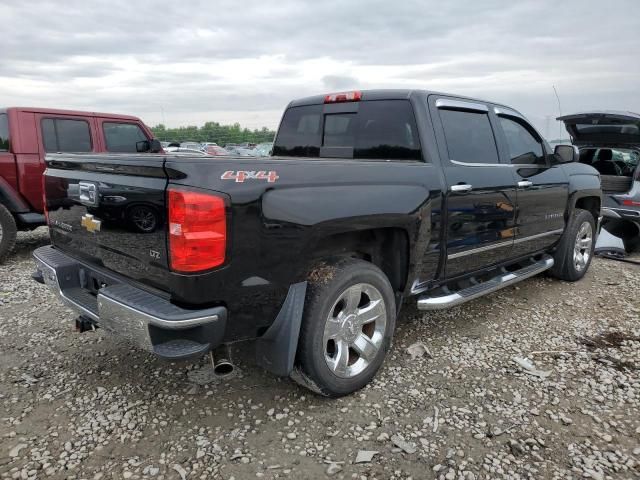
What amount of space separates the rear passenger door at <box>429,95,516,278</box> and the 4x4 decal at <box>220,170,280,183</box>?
150cm

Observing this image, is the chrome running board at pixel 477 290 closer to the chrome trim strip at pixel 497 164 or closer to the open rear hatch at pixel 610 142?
the chrome trim strip at pixel 497 164

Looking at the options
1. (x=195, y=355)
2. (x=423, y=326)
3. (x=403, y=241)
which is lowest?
(x=423, y=326)

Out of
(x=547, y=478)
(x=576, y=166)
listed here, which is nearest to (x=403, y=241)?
(x=547, y=478)

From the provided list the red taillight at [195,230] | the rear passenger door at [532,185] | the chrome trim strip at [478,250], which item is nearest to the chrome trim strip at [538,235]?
the rear passenger door at [532,185]

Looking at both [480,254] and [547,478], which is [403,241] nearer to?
[480,254]

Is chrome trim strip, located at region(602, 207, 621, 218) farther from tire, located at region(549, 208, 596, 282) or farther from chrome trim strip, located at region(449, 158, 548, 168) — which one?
chrome trim strip, located at region(449, 158, 548, 168)

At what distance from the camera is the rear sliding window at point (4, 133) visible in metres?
6.16

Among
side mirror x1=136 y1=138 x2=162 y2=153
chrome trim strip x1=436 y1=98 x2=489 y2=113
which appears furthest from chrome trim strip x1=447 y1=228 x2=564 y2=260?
side mirror x1=136 y1=138 x2=162 y2=153

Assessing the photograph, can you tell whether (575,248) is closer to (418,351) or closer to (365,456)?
(418,351)

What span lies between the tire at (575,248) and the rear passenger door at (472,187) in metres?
1.48

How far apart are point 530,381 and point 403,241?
→ 1268 millimetres

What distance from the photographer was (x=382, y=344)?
3078mm

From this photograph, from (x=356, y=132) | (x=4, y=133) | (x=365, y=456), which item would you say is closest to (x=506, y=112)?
(x=356, y=132)

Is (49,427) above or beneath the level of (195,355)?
beneath
